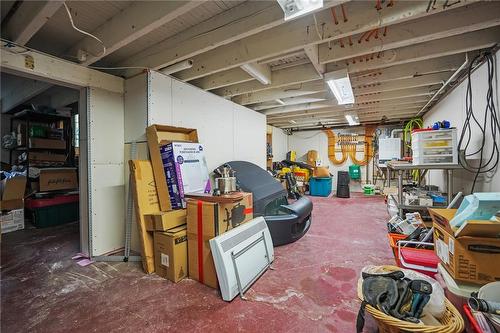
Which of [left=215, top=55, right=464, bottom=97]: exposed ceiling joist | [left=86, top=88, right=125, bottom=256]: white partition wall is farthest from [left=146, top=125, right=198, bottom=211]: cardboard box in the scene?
[left=215, top=55, right=464, bottom=97]: exposed ceiling joist

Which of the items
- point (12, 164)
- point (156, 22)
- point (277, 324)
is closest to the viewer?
point (277, 324)

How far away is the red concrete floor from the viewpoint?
4.97 feet

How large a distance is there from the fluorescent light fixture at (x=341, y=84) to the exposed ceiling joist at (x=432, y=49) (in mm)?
105

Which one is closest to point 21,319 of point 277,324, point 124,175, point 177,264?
point 177,264

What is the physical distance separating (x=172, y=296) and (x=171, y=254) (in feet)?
1.16

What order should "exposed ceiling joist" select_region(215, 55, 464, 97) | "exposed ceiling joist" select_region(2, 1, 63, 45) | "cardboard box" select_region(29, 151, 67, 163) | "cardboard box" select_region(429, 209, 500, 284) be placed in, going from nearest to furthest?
"cardboard box" select_region(429, 209, 500, 284)
"exposed ceiling joist" select_region(2, 1, 63, 45)
"exposed ceiling joist" select_region(215, 55, 464, 97)
"cardboard box" select_region(29, 151, 67, 163)

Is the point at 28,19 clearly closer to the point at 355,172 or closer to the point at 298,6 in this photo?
the point at 298,6

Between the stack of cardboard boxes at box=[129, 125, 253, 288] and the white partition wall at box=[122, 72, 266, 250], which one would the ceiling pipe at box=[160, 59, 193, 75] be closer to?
the white partition wall at box=[122, 72, 266, 250]

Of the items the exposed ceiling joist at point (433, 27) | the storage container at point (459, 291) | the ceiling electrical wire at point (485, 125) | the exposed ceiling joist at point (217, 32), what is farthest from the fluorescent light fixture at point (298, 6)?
the ceiling electrical wire at point (485, 125)

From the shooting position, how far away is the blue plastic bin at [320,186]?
659 centimetres

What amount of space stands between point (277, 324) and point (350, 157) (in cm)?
700

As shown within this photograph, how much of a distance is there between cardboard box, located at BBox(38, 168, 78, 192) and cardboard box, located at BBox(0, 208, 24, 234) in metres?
0.50

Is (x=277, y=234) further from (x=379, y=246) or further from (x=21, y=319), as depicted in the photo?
(x=21, y=319)

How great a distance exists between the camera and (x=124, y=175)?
8.83 feet
